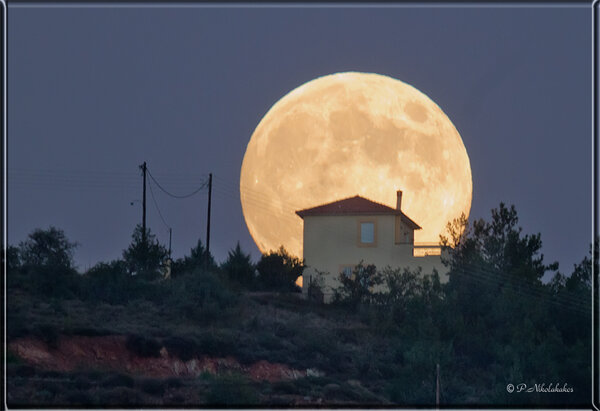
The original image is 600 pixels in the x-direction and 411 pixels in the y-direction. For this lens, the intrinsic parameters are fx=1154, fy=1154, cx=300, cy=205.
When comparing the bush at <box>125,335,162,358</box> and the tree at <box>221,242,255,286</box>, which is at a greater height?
the tree at <box>221,242,255,286</box>

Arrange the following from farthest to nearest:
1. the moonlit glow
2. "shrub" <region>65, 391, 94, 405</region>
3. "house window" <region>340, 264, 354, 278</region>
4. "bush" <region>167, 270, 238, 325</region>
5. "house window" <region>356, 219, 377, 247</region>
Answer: the moonlit glow → "house window" <region>356, 219, 377, 247</region> → "house window" <region>340, 264, 354, 278</region> → "bush" <region>167, 270, 238, 325</region> → "shrub" <region>65, 391, 94, 405</region>

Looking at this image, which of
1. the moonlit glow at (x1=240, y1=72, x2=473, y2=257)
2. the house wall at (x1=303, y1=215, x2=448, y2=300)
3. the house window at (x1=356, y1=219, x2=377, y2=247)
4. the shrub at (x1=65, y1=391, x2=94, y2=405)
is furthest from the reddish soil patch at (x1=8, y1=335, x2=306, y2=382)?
the moonlit glow at (x1=240, y1=72, x2=473, y2=257)

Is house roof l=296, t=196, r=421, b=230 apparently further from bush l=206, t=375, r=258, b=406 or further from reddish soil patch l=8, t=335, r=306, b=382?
bush l=206, t=375, r=258, b=406

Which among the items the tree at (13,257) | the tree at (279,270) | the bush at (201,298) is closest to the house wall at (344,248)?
the tree at (279,270)

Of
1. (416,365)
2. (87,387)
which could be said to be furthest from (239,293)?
(87,387)

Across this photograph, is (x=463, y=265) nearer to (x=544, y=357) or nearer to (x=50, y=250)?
(x=544, y=357)

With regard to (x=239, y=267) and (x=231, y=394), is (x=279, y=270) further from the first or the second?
(x=231, y=394)
